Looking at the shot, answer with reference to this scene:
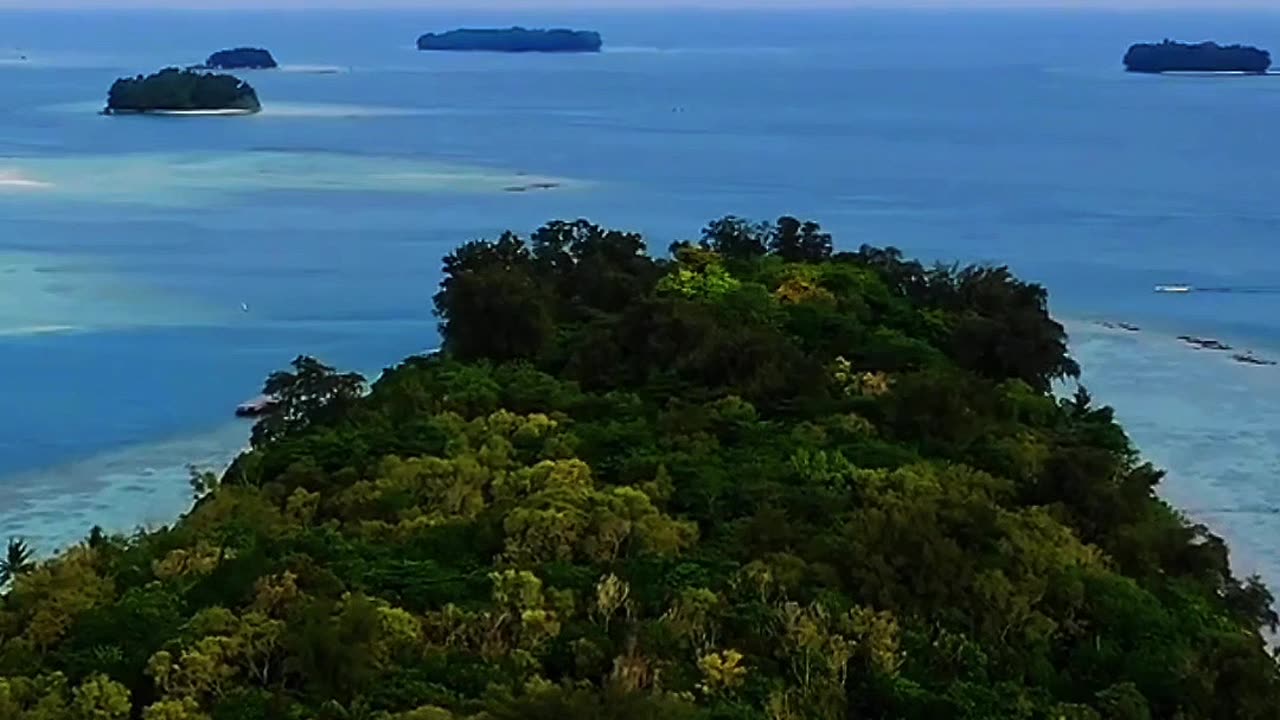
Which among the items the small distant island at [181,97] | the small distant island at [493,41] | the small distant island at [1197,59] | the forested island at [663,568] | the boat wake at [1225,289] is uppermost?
the small distant island at [493,41]

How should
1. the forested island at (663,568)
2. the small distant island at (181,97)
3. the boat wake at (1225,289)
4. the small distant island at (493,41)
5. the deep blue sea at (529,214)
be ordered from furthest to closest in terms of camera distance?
the small distant island at (493,41), the small distant island at (181,97), the boat wake at (1225,289), the deep blue sea at (529,214), the forested island at (663,568)

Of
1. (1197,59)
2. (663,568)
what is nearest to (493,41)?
(1197,59)

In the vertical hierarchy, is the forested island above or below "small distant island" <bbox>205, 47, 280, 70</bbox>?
below

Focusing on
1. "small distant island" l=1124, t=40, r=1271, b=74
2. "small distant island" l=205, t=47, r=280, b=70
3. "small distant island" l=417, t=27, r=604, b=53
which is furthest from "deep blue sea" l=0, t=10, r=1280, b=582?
"small distant island" l=417, t=27, r=604, b=53

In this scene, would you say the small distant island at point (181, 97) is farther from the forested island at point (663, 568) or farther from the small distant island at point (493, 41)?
the small distant island at point (493, 41)

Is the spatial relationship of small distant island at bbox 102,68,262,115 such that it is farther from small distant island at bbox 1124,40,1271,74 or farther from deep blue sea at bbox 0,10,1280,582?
small distant island at bbox 1124,40,1271,74

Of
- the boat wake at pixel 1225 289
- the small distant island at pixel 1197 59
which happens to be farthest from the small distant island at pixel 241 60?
the boat wake at pixel 1225 289
